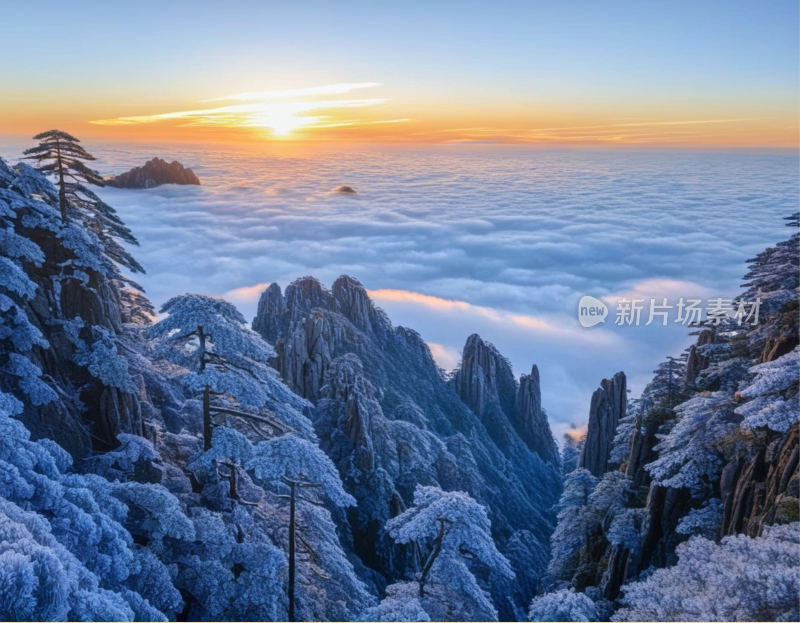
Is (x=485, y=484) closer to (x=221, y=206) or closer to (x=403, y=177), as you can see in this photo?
(x=221, y=206)

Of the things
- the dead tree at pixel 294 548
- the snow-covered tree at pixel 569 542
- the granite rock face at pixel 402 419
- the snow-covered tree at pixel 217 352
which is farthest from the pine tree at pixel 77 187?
the snow-covered tree at pixel 569 542

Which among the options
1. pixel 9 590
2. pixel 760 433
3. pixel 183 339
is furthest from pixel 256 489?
pixel 760 433

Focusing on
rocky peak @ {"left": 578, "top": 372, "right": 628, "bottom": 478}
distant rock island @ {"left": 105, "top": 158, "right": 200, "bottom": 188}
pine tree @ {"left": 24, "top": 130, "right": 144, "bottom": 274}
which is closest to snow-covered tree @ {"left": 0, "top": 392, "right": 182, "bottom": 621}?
pine tree @ {"left": 24, "top": 130, "right": 144, "bottom": 274}

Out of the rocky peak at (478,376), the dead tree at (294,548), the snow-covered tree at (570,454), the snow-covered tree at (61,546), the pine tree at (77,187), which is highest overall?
the pine tree at (77,187)

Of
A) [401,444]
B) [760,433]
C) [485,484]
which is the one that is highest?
[760,433]

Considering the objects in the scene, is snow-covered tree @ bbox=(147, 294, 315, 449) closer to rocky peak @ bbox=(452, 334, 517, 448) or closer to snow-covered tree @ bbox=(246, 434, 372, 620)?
snow-covered tree @ bbox=(246, 434, 372, 620)

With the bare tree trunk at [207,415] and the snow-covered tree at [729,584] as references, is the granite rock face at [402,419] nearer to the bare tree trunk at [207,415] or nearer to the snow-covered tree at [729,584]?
the snow-covered tree at [729,584]
